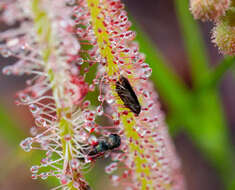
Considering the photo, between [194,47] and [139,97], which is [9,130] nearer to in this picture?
[194,47]

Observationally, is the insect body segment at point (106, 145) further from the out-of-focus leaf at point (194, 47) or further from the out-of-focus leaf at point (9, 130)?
the out-of-focus leaf at point (9, 130)

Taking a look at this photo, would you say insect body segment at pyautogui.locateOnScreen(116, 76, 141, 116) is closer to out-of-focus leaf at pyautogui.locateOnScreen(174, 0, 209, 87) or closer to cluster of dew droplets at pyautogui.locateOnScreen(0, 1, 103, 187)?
cluster of dew droplets at pyautogui.locateOnScreen(0, 1, 103, 187)

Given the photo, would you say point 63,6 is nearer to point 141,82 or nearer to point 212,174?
point 141,82

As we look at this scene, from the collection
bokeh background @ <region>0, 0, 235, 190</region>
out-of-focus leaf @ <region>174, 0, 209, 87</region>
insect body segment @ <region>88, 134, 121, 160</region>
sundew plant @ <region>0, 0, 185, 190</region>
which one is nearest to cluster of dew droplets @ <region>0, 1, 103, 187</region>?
sundew plant @ <region>0, 0, 185, 190</region>

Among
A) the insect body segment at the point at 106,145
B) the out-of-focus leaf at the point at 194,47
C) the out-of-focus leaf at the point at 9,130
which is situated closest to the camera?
the insect body segment at the point at 106,145

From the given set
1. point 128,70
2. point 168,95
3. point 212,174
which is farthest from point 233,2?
point 212,174

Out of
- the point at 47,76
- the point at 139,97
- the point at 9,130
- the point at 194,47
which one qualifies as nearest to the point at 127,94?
the point at 139,97

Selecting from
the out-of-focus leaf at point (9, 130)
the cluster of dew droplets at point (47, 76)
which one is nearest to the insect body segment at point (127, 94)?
the cluster of dew droplets at point (47, 76)
